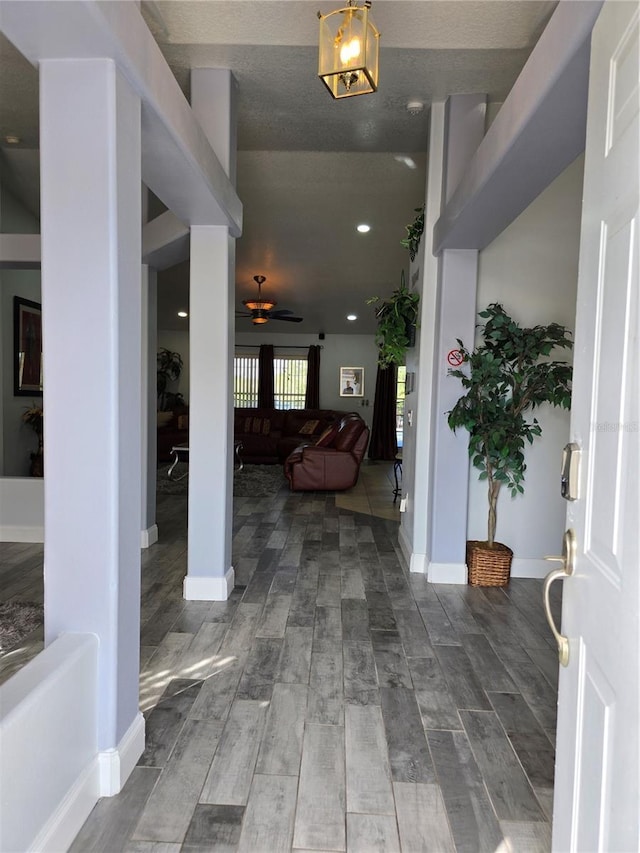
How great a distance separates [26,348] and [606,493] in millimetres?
5934

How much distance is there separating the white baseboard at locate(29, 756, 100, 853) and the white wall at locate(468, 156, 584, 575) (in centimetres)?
290

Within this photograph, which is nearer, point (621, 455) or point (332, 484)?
point (621, 455)

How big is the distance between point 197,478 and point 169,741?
162 centimetres

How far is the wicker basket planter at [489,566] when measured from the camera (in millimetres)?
3672

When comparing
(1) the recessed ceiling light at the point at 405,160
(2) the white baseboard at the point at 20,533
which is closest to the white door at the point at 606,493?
(1) the recessed ceiling light at the point at 405,160

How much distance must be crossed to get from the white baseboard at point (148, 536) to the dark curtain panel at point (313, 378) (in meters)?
6.90

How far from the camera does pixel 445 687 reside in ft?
7.83

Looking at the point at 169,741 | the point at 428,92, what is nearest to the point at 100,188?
the point at 169,741

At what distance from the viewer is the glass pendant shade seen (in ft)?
6.60

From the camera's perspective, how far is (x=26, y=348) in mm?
5688

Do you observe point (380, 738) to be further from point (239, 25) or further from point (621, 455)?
point (239, 25)

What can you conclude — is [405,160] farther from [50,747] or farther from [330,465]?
[50,747]

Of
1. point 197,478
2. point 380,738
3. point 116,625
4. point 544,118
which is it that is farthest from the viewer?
point 197,478

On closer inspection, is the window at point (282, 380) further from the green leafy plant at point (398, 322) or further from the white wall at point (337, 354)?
the green leafy plant at point (398, 322)
